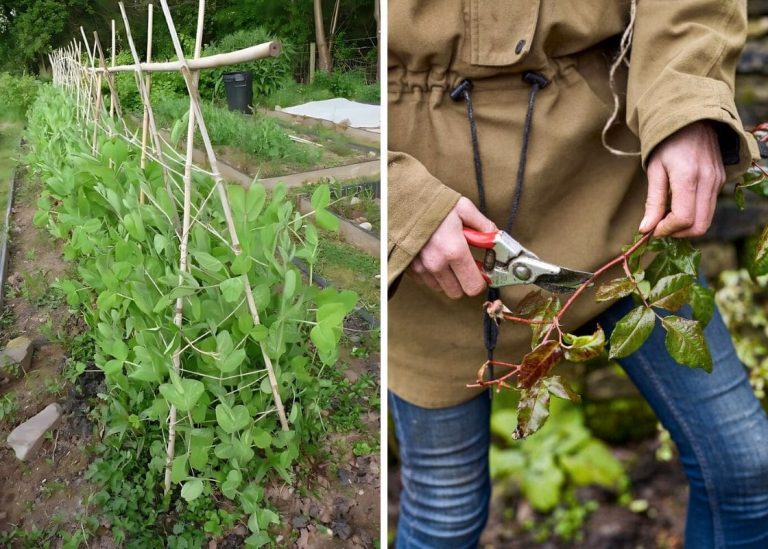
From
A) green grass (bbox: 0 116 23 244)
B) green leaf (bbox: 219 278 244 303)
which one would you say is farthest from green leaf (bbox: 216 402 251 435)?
green grass (bbox: 0 116 23 244)

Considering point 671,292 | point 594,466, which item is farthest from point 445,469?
point 594,466

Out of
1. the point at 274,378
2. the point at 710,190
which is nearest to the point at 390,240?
the point at 710,190

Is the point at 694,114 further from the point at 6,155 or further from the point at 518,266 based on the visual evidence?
the point at 6,155

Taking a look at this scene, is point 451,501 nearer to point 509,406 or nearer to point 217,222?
point 509,406

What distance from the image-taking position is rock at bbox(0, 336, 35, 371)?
1588 millimetres

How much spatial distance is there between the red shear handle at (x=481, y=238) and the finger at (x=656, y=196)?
5.0 inches

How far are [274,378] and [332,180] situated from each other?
1395 millimetres

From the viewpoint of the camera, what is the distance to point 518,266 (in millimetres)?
618

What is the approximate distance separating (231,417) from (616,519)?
2.57 ft

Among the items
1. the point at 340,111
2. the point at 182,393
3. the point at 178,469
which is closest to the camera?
the point at 182,393

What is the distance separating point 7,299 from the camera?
1.76m

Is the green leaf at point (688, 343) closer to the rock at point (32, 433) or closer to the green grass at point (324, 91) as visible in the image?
the green grass at point (324, 91)

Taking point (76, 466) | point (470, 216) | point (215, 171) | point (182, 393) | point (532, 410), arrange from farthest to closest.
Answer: point (76, 466)
point (182, 393)
point (215, 171)
point (470, 216)
point (532, 410)

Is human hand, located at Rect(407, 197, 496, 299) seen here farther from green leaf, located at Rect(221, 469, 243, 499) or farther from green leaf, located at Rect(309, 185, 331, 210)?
green leaf, located at Rect(221, 469, 243, 499)
